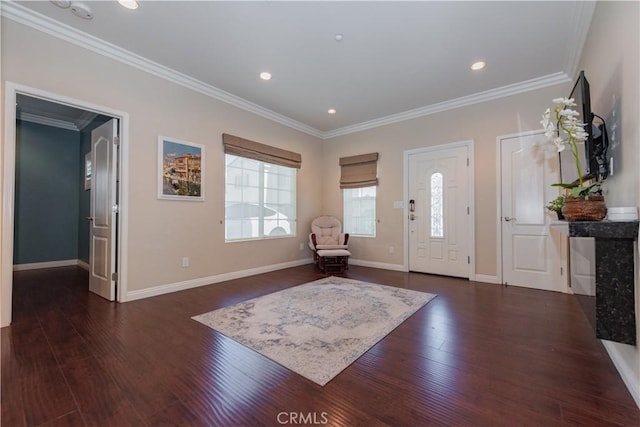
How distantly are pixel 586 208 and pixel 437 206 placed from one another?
2776mm

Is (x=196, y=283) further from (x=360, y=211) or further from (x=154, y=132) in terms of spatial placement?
(x=360, y=211)

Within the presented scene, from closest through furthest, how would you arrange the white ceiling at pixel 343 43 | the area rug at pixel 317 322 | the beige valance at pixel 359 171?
the area rug at pixel 317 322
the white ceiling at pixel 343 43
the beige valance at pixel 359 171

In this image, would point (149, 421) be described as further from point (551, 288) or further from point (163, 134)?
point (551, 288)

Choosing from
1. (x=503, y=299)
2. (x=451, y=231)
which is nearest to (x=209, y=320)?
(x=503, y=299)

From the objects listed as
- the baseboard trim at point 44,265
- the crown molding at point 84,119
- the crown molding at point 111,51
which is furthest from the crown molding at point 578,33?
the baseboard trim at point 44,265

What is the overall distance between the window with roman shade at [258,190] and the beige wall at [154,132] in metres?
0.18

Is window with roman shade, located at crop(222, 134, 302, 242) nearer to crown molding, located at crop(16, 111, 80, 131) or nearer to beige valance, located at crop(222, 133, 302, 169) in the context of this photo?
beige valance, located at crop(222, 133, 302, 169)

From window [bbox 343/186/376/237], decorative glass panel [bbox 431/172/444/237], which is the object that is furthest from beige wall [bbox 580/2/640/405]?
window [bbox 343/186/376/237]

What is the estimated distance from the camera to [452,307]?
287 centimetres

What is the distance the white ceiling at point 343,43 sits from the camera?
2.38 m

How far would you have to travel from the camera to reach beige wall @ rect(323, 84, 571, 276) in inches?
148

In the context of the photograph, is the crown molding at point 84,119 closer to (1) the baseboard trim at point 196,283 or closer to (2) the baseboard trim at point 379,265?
(1) the baseboard trim at point 196,283

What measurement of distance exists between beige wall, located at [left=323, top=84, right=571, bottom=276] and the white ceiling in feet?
0.73

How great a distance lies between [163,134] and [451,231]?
14.2 ft
